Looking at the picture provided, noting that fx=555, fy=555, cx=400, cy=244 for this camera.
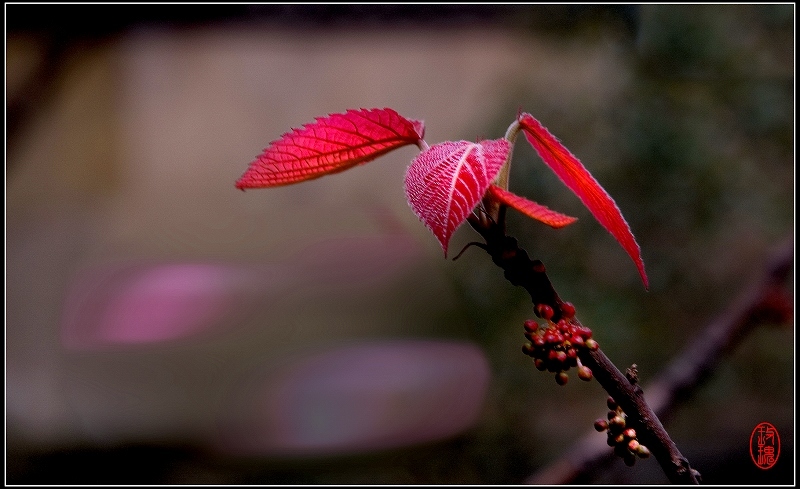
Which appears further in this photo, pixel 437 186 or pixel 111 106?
pixel 111 106

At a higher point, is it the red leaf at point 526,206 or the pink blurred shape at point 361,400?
the red leaf at point 526,206

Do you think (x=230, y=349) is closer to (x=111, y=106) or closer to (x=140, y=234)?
(x=140, y=234)

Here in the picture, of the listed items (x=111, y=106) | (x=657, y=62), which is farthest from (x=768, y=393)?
(x=111, y=106)

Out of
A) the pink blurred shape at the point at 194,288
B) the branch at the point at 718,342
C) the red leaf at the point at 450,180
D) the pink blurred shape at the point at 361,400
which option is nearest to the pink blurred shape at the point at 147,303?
the pink blurred shape at the point at 194,288

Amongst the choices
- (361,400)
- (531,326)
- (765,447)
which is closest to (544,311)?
(531,326)

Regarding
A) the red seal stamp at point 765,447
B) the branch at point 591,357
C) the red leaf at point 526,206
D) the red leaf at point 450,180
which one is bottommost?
→ the red seal stamp at point 765,447

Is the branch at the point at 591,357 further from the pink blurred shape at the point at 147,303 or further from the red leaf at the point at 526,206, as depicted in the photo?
the pink blurred shape at the point at 147,303

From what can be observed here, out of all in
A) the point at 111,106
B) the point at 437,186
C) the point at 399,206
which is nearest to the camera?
the point at 437,186

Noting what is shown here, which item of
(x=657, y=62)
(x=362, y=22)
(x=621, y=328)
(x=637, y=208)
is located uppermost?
(x=362, y=22)
